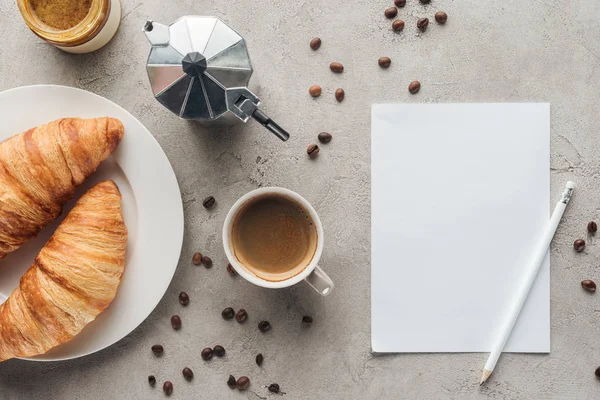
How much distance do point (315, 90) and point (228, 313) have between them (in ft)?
1.40

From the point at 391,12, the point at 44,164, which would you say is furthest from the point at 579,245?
the point at 44,164

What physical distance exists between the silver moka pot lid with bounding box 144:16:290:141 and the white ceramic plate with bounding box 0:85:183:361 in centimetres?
14

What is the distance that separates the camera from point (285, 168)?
3.50 ft

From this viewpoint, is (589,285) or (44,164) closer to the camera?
(44,164)

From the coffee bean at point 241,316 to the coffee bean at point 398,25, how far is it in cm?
57

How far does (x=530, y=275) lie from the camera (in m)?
1.06

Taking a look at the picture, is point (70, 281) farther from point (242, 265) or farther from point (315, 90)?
point (315, 90)

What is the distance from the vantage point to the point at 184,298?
1.07m

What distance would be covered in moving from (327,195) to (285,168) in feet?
0.29

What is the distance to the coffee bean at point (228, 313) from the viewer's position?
107cm

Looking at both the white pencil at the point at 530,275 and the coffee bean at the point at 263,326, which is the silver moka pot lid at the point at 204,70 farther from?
the white pencil at the point at 530,275

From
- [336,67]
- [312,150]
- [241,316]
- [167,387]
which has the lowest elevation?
[167,387]

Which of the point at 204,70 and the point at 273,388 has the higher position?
the point at 204,70

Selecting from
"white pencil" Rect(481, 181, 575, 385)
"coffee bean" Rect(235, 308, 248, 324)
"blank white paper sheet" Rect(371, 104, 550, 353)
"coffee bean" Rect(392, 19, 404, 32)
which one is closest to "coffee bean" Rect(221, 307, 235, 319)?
"coffee bean" Rect(235, 308, 248, 324)
